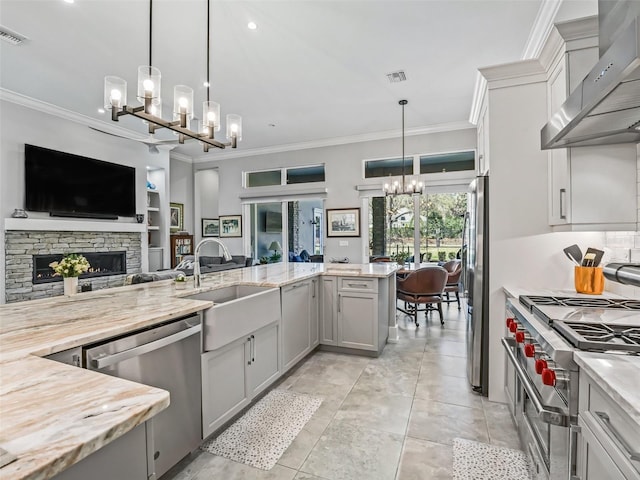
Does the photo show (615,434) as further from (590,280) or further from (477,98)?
(477,98)

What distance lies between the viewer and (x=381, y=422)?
2.26 m

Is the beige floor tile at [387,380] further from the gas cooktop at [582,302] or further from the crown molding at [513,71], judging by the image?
the crown molding at [513,71]

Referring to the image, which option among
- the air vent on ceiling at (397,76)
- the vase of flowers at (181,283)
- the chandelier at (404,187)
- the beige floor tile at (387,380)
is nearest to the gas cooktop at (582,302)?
the beige floor tile at (387,380)

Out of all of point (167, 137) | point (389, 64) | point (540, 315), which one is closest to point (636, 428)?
point (540, 315)

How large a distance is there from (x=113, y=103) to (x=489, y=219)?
291 centimetres

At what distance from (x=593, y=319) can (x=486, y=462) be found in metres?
1.01

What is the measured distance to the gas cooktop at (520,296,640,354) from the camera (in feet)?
3.96

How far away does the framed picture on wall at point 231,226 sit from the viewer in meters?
7.80

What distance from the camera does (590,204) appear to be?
201 centimetres

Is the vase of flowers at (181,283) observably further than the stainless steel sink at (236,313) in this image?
Yes

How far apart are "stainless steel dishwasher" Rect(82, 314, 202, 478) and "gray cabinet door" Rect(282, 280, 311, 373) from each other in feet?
3.44

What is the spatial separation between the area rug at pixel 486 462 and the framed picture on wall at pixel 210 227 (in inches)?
292

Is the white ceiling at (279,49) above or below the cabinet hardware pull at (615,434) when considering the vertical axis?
above

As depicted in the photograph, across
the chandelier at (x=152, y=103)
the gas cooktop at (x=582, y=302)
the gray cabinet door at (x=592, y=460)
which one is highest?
the chandelier at (x=152, y=103)
